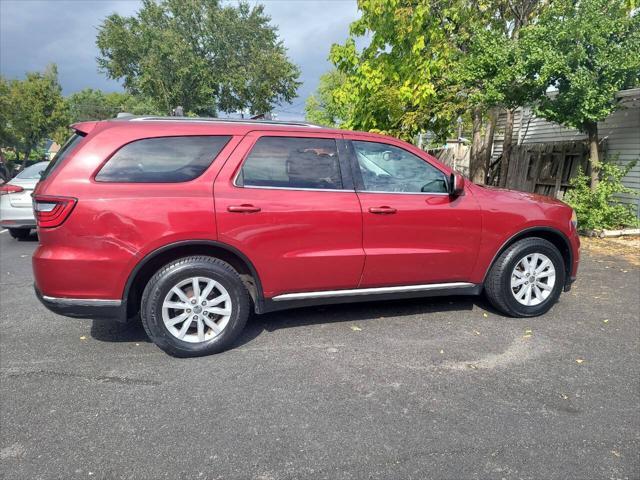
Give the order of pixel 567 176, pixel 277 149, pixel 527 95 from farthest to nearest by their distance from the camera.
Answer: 1. pixel 567 176
2. pixel 527 95
3. pixel 277 149

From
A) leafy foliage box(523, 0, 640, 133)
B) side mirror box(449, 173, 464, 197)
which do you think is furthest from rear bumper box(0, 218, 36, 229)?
leafy foliage box(523, 0, 640, 133)

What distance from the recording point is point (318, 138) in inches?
150

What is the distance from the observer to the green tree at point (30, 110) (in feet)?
98.5

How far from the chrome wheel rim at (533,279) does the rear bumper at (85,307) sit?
3.48m

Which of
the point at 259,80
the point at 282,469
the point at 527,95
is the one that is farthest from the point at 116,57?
the point at 282,469

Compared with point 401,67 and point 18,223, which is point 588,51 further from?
point 18,223

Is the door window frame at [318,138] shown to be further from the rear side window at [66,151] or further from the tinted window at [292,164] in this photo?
the rear side window at [66,151]

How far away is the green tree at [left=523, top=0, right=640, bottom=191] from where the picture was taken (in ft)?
25.2

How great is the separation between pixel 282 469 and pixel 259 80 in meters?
28.8

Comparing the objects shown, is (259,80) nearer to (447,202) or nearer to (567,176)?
(567,176)

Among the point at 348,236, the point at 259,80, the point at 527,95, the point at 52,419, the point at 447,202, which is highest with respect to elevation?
the point at 259,80

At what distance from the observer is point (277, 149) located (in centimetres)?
368

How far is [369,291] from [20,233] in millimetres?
8015

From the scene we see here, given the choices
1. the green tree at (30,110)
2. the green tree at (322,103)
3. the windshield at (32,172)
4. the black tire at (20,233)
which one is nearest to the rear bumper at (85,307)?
the windshield at (32,172)
